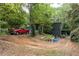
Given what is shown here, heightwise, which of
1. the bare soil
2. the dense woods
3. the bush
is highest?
the dense woods

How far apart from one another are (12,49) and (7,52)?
73 millimetres

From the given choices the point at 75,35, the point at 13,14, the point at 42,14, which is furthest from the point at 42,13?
the point at 75,35

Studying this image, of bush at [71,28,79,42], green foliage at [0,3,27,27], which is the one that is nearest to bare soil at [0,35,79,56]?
bush at [71,28,79,42]

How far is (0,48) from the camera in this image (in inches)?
134

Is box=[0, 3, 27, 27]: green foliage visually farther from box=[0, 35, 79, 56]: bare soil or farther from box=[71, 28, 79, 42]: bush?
box=[71, 28, 79, 42]: bush

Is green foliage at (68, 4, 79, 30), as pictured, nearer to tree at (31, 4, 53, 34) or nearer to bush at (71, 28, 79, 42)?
bush at (71, 28, 79, 42)

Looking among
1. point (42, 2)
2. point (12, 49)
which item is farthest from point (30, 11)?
point (12, 49)

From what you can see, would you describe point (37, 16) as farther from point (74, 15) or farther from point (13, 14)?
point (74, 15)

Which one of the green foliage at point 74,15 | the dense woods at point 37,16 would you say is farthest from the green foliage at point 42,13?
the green foliage at point 74,15

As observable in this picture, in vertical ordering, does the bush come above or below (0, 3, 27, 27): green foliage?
below

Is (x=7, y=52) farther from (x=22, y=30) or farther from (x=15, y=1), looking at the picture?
(x=15, y=1)

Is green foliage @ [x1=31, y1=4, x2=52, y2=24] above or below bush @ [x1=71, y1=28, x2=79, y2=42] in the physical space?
above

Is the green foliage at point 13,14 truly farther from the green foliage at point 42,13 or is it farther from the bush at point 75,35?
the bush at point 75,35

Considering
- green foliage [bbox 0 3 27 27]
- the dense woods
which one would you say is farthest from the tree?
green foliage [bbox 0 3 27 27]
